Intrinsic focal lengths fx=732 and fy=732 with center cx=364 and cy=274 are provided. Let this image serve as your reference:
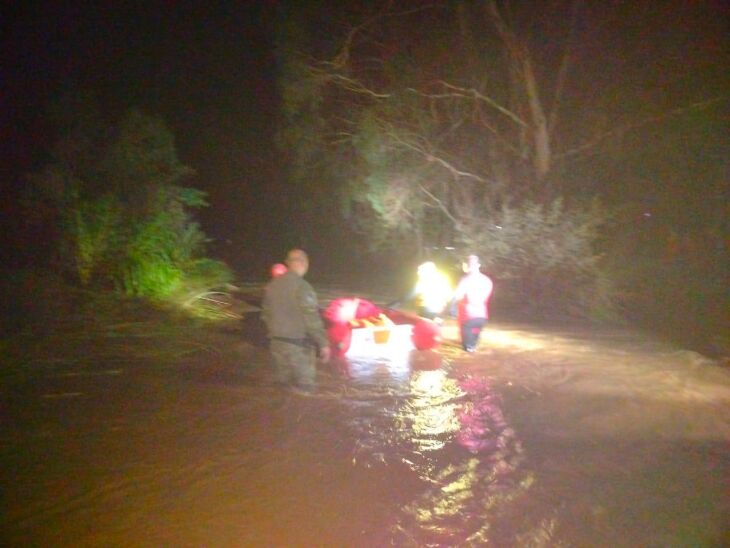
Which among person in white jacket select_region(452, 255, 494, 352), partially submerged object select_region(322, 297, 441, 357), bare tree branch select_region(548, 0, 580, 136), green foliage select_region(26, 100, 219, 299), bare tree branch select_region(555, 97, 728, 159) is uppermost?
bare tree branch select_region(548, 0, 580, 136)

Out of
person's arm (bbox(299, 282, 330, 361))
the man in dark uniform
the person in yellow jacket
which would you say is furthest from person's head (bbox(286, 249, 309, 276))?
the person in yellow jacket

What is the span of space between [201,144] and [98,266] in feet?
47.9

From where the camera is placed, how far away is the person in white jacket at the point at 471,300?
11.2 m

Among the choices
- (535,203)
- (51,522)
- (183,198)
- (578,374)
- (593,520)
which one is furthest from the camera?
(535,203)

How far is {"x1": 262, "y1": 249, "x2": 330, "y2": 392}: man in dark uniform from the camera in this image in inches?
295

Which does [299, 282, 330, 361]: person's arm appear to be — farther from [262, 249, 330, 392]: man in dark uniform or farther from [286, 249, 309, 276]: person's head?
[286, 249, 309, 276]: person's head

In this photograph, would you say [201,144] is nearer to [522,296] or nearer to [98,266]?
[98,266]

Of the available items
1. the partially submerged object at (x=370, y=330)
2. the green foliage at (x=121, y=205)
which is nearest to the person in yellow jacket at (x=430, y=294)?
the partially submerged object at (x=370, y=330)

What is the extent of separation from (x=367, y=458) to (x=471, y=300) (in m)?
5.16

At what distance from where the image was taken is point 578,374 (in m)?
10.3

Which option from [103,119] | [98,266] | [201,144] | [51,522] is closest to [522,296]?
[98,266]

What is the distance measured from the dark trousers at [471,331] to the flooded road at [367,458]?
4.10 ft

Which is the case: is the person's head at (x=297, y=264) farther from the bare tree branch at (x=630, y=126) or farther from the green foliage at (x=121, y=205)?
the bare tree branch at (x=630, y=126)

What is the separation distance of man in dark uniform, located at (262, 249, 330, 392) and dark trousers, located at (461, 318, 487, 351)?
4.23 metres
